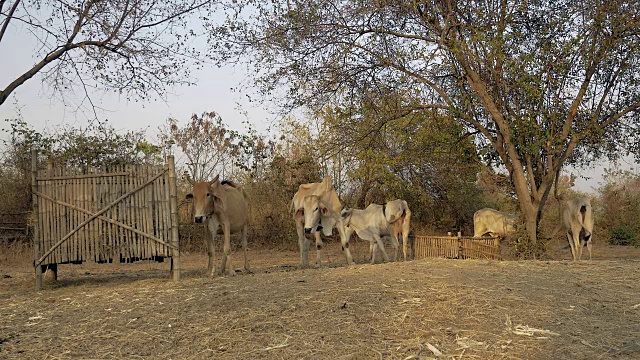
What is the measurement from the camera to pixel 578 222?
14.4m

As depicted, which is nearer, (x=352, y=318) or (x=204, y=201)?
(x=352, y=318)

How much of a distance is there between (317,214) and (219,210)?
1.83 metres

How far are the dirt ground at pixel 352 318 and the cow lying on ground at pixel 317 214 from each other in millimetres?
2707

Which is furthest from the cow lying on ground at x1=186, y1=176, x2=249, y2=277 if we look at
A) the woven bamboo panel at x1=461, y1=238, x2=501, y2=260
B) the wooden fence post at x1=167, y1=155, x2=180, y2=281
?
the woven bamboo panel at x1=461, y1=238, x2=501, y2=260

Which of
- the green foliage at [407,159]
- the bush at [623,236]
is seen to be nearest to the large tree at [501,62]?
the green foliage at [407,159]

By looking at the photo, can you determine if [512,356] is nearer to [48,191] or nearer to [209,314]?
[209,314]

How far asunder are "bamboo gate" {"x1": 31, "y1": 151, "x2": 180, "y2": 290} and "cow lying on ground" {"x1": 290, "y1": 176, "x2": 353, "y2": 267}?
8.90 ft

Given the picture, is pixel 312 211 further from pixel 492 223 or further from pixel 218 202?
pixel 492 223

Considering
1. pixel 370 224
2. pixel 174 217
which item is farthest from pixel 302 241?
pixel 174 217

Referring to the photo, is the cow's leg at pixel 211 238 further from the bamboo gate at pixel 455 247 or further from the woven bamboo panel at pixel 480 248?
the woven bamboo panel at pixel 480 248

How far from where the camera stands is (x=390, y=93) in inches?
561

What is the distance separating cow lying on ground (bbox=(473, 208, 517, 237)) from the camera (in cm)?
1850

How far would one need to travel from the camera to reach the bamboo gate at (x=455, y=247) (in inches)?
551

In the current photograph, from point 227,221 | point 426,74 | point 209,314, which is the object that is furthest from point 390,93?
point 209,314
